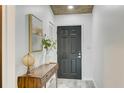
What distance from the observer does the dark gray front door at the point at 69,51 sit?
601 centimetres

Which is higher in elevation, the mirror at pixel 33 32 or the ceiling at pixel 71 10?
the ceiling at pixel 71 10

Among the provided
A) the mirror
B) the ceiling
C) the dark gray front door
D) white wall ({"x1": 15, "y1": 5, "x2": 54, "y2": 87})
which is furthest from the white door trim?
the dark gray front door

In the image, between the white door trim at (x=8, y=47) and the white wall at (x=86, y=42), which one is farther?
the white wall at (x=86, y=42)

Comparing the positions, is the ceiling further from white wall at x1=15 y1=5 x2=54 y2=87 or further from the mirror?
white wall at x1=15 y1=5 x2=54 y2=87

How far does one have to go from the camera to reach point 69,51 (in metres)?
6.07

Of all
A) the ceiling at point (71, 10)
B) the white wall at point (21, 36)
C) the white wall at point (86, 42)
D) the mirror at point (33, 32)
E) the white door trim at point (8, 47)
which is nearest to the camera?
the white door trim at point (8, 47)

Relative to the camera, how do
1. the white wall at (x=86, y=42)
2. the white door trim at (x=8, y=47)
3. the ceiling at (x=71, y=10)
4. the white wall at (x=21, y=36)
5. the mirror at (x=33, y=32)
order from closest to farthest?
the white door trim at (x=8, y=47), the white wall at (x=21, y=36), the mirror at (x=33, y=32), the ceiling at (x=71, y=10), the white wall at (x=86, y=42)

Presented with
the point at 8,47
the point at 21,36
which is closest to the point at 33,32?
the point at 21,36

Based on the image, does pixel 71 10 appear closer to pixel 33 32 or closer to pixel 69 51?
pixel 69 51

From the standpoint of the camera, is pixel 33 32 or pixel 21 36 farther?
pixel 33 32

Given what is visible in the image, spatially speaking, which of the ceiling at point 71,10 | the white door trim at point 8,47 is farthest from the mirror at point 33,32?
the ceiling at point 71,10

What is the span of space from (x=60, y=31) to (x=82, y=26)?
81 centimetres

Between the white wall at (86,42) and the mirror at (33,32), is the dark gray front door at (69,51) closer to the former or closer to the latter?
the white wall at (86,42)
